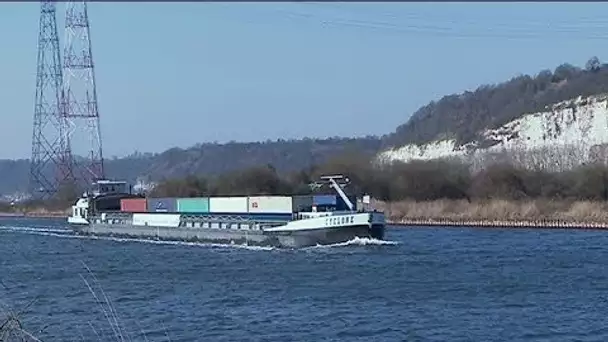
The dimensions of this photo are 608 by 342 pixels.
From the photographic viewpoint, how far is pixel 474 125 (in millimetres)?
79188

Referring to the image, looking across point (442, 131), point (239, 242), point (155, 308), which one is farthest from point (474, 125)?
point (155, 308)

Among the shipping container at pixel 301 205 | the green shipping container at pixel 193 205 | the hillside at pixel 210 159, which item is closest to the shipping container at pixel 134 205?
the green shipping container at pixel 193 205

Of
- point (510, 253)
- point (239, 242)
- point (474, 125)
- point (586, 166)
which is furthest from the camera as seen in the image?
point (474, 125)

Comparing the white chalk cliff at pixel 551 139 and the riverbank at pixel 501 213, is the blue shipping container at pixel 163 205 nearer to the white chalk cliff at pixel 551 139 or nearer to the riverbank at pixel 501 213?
the riverbank at pixel 501 213

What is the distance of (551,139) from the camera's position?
64.8 metres

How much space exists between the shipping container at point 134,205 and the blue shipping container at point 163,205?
0.75 feet

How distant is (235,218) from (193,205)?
11.2ft

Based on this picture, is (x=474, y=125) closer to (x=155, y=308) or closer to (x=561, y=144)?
(x=561, y=144)

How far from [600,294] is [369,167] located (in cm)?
3673

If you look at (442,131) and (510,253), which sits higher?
(442,131)

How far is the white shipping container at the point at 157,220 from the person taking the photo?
115ft

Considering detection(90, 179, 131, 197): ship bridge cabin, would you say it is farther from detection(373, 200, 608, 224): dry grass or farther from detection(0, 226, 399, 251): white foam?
detection(373, 200, 608, 224): dry grass

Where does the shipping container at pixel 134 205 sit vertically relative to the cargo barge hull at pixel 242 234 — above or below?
above

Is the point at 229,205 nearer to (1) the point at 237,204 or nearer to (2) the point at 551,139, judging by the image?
(1) the point at 237,204
